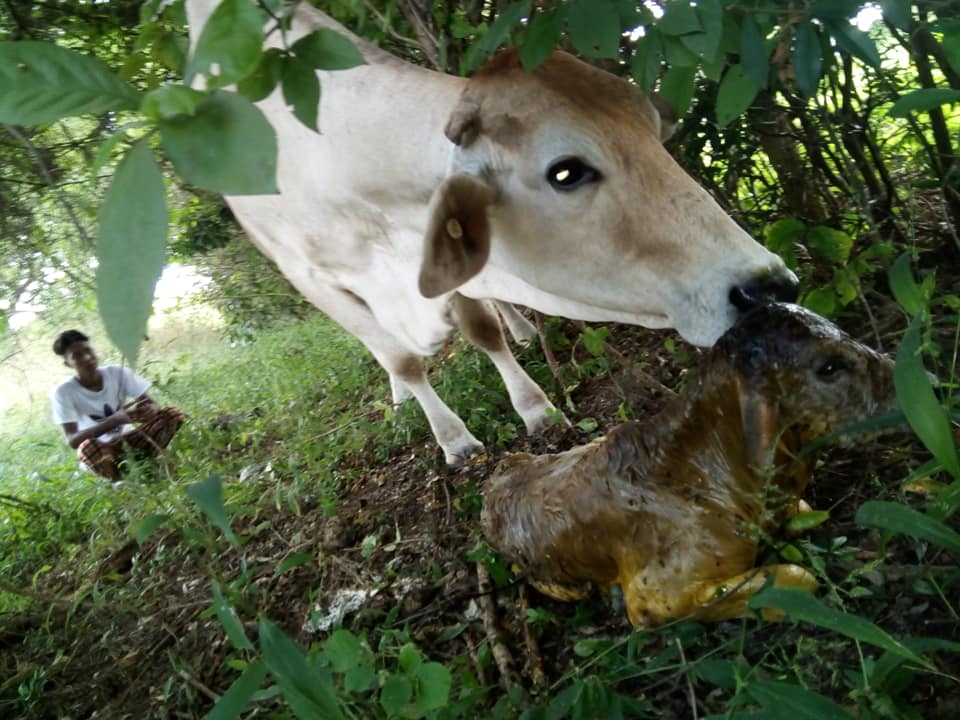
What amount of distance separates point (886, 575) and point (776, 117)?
1677 mm

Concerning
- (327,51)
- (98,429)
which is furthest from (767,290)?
(98,429)

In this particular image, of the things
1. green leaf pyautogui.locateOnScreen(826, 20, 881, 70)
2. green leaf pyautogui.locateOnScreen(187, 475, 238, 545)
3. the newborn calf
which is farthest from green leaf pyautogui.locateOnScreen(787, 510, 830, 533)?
green leaf pyautogui.locateOnScreen(187, 475, 238, 545)

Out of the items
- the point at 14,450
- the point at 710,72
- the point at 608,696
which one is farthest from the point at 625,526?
the point at 14,450

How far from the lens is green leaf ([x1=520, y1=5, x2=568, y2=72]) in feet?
4.55

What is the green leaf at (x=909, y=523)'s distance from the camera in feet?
3.72

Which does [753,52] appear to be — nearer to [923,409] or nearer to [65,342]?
[923,409]

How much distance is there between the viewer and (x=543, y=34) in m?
1.40

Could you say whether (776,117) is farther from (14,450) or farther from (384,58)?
(14,450)

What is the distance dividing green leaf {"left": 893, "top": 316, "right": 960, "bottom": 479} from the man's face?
516 centimetres

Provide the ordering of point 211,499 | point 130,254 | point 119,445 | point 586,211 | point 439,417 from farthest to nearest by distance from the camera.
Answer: point 119,445 → point 439,417 → point 586,211 → point 211,499 → point 130,254

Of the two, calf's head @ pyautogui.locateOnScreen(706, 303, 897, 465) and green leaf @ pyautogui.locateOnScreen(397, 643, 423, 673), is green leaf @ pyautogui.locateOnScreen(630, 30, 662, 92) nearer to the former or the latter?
calf's head @ pyautogui.locateOnScreen(706, 303, 897, 465)

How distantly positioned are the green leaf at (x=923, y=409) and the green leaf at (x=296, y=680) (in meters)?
1.01

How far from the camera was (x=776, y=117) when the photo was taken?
2.50 metres

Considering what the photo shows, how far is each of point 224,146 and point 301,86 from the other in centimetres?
29
